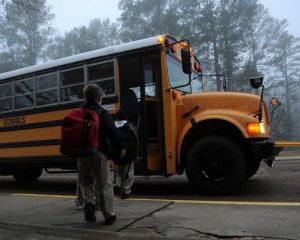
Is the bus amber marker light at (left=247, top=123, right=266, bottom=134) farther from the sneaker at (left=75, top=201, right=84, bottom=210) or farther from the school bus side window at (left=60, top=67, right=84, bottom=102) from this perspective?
the school bus side window at (left=60, top=67, right=84, bottom=102)

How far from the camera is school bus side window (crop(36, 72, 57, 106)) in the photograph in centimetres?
868

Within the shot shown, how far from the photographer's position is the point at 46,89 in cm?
884

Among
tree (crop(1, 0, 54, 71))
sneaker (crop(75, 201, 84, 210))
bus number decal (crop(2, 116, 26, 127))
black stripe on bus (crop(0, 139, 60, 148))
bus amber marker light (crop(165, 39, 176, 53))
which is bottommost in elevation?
sneaker (crop(75, 201, 84, 210))

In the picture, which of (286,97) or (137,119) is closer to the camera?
(137,119)

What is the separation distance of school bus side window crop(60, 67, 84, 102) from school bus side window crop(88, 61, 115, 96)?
0.82ft

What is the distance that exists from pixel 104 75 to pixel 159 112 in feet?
4.32

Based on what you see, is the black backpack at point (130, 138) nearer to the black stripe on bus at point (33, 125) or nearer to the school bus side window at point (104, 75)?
the school bus side window at point (104, 75)

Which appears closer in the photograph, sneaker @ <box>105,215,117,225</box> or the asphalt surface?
the asphalt surface

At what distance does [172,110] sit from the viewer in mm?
7289

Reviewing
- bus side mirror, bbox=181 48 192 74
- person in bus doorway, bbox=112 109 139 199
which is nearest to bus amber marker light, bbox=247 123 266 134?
bus side mirror, bbox=181 48 192 74

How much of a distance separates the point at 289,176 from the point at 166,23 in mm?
27580

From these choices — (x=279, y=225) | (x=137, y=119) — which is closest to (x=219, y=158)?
(x=137, y=119)

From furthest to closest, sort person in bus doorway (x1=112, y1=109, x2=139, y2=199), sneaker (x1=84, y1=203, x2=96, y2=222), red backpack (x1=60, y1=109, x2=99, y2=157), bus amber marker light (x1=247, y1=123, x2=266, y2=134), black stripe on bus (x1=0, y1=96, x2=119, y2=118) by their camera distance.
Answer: black stripe on bus (x1=0, y1=96, x2=119, y2=118)
person in bus doorway (x1=112, y1=109, x2=139, y2=199)
bus amber marker light (x1=247, y1=123, x2=266, y2=134)
sneaker (x1=84, y1=203, x2=96, y2=222)
red backpack (x1=60, y1=109, x2=99, y2=157)

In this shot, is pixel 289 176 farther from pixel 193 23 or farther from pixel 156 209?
pixel 193 23
